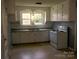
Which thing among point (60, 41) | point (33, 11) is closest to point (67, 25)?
point (60, 41)

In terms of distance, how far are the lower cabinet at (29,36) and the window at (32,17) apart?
70 centimetres

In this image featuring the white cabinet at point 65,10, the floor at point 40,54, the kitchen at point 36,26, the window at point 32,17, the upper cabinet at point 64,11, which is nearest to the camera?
the floor at point 40,54

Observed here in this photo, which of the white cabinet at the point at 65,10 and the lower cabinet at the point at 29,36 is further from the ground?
the white cabinet at the point at 65,10

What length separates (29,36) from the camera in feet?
23.0

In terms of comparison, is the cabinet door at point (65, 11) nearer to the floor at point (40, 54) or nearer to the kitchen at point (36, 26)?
the kitchen at point (36, 26)

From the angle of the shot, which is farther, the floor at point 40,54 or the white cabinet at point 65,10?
the white cabinet at point 65,10

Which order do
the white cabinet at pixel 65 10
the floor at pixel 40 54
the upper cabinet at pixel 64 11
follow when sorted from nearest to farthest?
Answer: the floor at pixel 40 54 < the upper cabinet at pixel 64 11 < the white cabinet at pixel 65 10

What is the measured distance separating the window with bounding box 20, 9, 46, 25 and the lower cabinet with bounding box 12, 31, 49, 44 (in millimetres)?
696

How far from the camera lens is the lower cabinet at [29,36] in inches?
267

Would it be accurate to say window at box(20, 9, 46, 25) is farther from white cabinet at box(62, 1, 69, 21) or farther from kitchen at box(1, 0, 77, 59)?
white cabinet at box(62, 1, 69, 21)

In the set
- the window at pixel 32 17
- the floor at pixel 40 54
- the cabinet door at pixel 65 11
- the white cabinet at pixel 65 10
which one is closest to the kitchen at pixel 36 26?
the window at pixel 32 17

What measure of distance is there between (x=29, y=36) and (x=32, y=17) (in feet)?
3.86

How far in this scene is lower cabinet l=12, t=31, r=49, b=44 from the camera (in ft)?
22.2

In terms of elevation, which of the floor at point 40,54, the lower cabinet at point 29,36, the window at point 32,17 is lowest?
the floor at point 40,54
